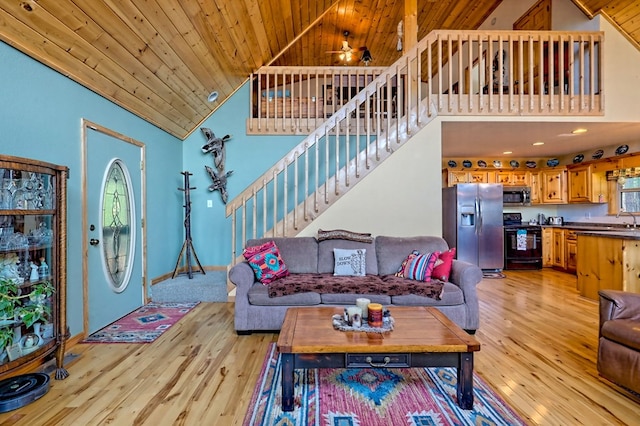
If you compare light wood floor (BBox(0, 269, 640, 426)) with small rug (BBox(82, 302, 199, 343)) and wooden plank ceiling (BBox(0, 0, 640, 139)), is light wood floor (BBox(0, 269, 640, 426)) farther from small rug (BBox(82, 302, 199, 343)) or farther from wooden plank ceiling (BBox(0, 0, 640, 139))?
wooden plank ceiling (BBox(0, 0, 640, 139))

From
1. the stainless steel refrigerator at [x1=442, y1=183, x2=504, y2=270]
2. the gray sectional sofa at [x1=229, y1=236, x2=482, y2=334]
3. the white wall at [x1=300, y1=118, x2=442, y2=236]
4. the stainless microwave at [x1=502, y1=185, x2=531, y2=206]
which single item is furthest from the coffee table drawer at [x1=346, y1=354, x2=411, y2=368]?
the stainless microwave at [x1=502, y1=185, x2=531, y2=206]

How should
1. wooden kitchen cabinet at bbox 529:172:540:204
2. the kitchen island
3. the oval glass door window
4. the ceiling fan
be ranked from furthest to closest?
wooden kitchen cabinet at bbox 529:172:540:204, the ceiling fan, the kitchen island, the oval glass door window

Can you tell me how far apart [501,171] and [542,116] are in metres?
2.86

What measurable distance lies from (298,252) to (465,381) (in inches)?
82.4

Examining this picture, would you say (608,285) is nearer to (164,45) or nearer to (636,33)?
(636,33)

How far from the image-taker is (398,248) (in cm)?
356

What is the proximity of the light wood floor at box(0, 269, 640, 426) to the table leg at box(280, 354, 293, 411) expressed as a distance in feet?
0.81

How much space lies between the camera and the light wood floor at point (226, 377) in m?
1.83

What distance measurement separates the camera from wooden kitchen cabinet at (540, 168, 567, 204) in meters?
6.38

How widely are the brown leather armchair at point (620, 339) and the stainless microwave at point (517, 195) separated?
4.67 metres

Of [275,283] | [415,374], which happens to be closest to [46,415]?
[275,283]

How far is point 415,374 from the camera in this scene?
2250 millimetres

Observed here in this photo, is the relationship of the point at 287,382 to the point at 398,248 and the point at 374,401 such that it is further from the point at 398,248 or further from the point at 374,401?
the point at 398,248

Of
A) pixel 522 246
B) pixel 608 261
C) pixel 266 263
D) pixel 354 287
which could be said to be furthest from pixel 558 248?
pixel 266 263
